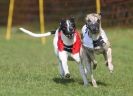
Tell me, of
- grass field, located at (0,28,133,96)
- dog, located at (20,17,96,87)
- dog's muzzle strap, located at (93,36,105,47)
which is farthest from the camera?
dog, located at (20,17,96,87)

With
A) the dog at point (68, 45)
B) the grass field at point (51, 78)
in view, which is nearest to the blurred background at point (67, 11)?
the grass field at point (51, 78)

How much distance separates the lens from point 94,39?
29.7ft

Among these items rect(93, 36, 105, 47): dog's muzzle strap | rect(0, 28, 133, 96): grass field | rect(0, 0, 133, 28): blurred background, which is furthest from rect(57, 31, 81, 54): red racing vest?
rect(0, 0, 133, 28): blurred background

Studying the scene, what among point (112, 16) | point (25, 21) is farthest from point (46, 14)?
point (112, 16)

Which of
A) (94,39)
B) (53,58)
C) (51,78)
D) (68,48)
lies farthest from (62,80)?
(53,58)

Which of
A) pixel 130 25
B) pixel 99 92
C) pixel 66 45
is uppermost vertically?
pixel 130 25

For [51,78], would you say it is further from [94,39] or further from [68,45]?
[94,39]

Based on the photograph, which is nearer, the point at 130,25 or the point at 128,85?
the point at 128,85

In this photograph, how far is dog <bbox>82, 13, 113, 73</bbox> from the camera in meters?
8.88

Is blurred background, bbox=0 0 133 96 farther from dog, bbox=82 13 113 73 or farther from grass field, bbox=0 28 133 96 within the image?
dog, bbox=82 13 113 73

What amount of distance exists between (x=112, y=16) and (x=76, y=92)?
1662 centimetres

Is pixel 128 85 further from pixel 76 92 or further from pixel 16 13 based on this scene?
pixel 16 13

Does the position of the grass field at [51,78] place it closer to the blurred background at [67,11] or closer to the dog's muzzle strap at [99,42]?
the dog's muzzle strap at [99,42]

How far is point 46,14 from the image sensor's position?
29625mm
